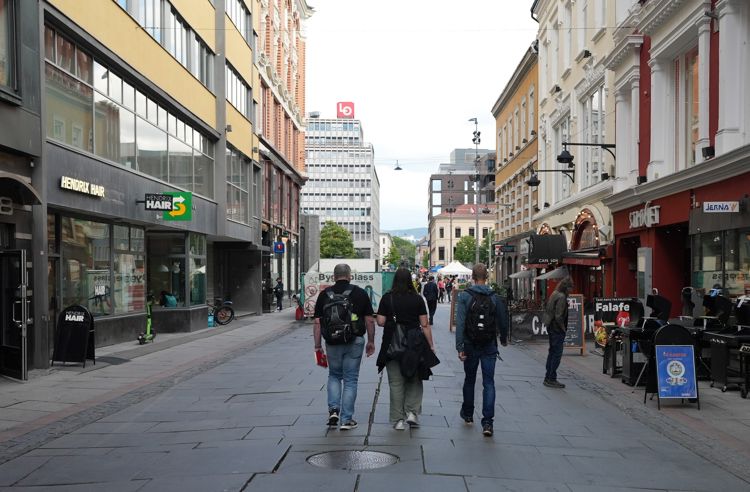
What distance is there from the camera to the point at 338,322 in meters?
7.73

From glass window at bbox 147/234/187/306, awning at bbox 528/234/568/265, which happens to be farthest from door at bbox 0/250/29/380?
awning at bbox 528/234/568/265

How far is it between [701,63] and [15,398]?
44.3ft

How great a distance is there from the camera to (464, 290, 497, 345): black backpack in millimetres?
7871

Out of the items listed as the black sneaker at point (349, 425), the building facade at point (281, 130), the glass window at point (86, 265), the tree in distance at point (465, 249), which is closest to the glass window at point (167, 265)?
Answer: the glass window at point (86, 265)

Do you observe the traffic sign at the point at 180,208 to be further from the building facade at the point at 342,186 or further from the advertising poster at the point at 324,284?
the building facade at the point at 342,186

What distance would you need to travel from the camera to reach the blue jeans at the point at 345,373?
7.76 m

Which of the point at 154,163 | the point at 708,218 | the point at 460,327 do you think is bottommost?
the point at 460,327

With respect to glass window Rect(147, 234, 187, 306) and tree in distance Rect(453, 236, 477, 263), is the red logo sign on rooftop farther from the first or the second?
glass window Rect(147, 234, 187, 306)

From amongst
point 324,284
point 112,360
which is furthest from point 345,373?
point 324,284

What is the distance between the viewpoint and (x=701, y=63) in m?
14.7

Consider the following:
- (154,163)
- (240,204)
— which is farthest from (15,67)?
(240,204)

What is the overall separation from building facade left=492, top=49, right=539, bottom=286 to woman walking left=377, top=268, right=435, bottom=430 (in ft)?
71.0

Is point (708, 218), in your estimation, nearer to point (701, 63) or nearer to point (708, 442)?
point (701, 63)

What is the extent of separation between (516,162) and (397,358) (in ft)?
107
